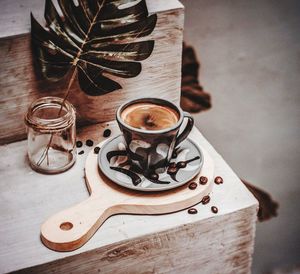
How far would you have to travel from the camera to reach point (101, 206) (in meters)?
1.00

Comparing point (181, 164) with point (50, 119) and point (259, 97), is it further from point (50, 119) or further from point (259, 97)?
point (259, 97)

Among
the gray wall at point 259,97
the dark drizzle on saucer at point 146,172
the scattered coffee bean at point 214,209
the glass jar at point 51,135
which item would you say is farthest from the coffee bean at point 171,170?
the gray wall at point 259,97

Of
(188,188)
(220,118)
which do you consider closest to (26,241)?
(188,188)

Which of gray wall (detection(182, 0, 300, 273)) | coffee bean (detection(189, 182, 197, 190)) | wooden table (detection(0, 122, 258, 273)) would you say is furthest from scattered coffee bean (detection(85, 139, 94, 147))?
gray wall (detection(182, 0, 300, 273))

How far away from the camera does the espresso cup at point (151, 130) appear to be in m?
1.01

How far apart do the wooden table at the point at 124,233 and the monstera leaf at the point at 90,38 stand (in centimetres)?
20

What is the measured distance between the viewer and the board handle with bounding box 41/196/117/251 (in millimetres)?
934

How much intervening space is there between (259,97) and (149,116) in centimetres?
110

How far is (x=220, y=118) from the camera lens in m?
2.03

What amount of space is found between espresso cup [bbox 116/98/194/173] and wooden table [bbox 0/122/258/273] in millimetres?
114

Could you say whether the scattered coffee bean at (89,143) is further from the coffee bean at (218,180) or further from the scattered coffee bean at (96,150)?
the coffee bean at (218,180)

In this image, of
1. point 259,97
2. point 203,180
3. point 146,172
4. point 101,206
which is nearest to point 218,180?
point 203,180

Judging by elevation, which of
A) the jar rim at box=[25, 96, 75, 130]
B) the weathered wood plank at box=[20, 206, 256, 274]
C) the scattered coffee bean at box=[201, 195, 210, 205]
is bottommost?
the weathered wood plank at box=[20, 206, 256, 274]

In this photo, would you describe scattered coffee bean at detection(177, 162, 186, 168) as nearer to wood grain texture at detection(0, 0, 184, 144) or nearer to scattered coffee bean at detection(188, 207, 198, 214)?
scattered coffee bean at detection(188, 207, 198, 214)
